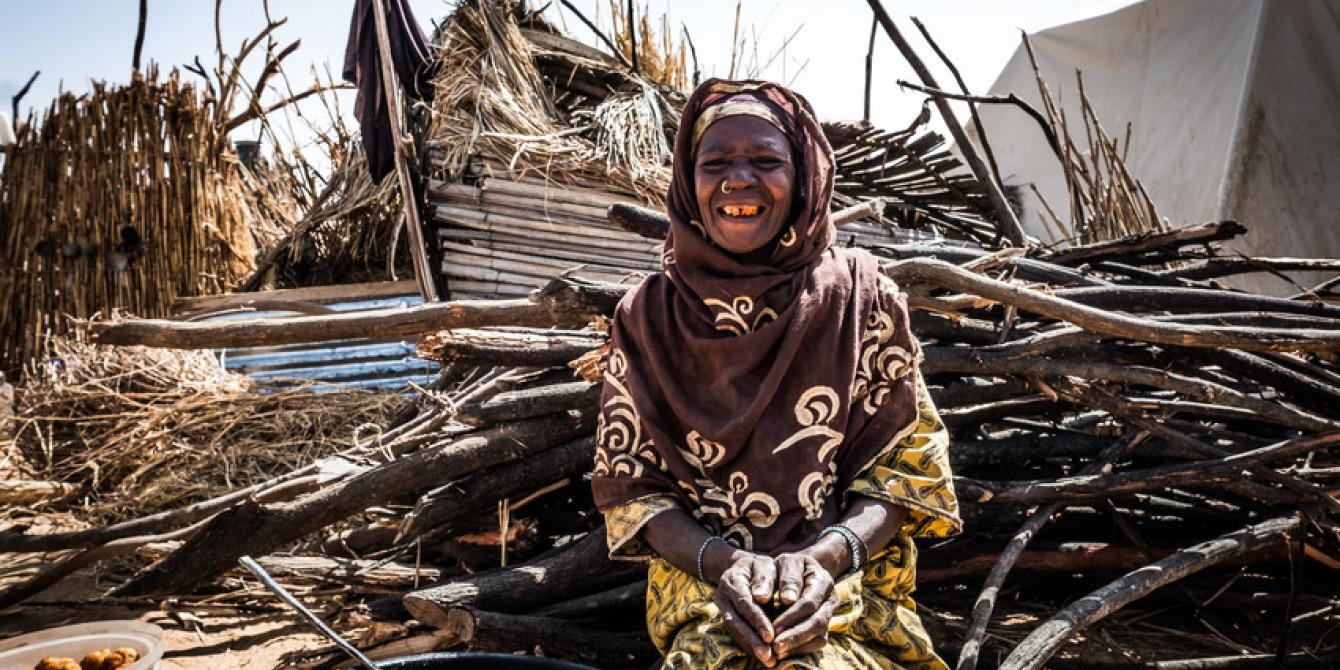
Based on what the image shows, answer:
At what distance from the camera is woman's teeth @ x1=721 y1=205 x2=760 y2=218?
75.4 inches

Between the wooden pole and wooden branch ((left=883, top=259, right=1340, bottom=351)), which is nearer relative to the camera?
wooden branch ((left=883, top=259, right=1340, bottom=351))

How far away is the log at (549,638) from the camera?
2.35 m

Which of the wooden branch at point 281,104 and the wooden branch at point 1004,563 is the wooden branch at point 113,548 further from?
the wooden branch at point 281,104

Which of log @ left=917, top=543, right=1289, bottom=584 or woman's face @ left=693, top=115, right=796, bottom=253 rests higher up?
woman's face @ left=693, top=115, right=796, bottom=253

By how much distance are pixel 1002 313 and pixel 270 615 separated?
3066 mm

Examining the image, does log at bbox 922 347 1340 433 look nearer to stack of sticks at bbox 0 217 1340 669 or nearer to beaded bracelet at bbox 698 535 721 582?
stack of sticks at bbox 0 217 1340 669

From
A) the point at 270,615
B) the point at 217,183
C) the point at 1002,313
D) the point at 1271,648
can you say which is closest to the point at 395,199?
the point at 217,183

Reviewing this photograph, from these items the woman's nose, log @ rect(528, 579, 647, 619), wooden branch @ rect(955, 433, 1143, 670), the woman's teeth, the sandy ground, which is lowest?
the sandy ground

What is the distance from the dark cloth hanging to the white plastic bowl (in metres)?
4.22

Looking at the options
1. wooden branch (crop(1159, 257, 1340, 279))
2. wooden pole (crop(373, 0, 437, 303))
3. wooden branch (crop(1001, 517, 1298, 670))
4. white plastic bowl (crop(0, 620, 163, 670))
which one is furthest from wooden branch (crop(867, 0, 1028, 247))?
white plastic bowl (crop(0, 620, 163, 670))

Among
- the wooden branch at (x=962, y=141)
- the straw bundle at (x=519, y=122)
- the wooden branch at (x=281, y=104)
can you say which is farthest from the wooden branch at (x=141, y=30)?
the wooden branch at (x=962, y=141)

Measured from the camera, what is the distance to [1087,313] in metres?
2.61

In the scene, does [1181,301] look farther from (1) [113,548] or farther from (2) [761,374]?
(1) [113,548]

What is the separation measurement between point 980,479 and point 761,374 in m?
1.48
